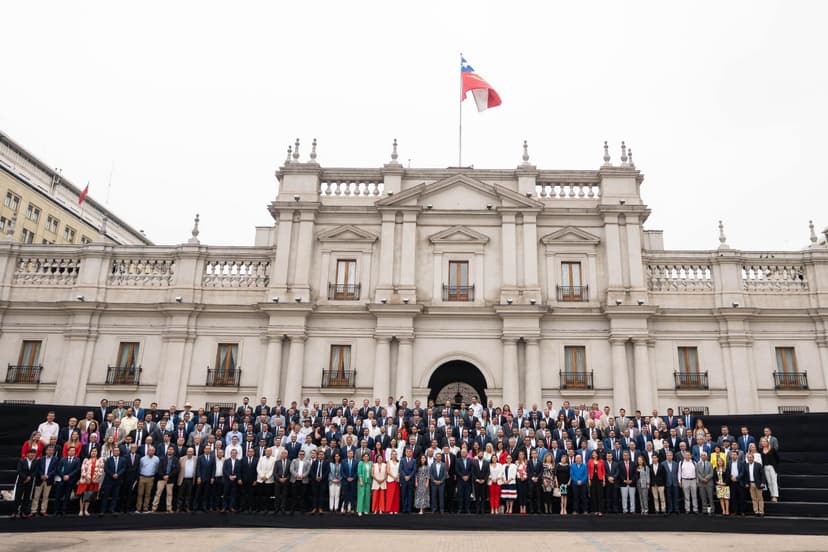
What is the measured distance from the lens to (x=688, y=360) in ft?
79.7

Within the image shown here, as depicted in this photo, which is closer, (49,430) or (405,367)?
(49,430)

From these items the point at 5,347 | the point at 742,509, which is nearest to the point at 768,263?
the point at 742,509

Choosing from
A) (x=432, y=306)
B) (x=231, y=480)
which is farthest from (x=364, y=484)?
(x=432, y=306)

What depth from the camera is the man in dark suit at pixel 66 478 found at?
536 inches

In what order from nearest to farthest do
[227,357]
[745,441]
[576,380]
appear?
[745,441]
[576,380]
[227,357]

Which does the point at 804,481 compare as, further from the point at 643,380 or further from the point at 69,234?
the point at 69,234

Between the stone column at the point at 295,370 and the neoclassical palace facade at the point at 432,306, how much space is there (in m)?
0.08

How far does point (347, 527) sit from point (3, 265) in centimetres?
2136

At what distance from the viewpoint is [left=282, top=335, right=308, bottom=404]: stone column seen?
77.8 feet

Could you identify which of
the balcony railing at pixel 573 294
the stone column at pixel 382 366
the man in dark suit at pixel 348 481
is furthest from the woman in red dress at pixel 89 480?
the balcony railing at pixel 573 294

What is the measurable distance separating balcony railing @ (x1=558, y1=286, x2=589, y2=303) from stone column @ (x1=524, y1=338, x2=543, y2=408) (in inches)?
88.8

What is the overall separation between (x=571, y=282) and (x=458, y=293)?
4.68 meters

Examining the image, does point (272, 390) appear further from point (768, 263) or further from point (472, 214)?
point (768, 263)

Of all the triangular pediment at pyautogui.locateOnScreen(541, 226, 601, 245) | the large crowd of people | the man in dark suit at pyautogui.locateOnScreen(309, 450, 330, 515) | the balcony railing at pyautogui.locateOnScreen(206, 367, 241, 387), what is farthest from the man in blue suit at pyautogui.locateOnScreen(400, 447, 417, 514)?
the triangular pediment at pyautogui.locateOnScreen(541, 226, 601, 245)
